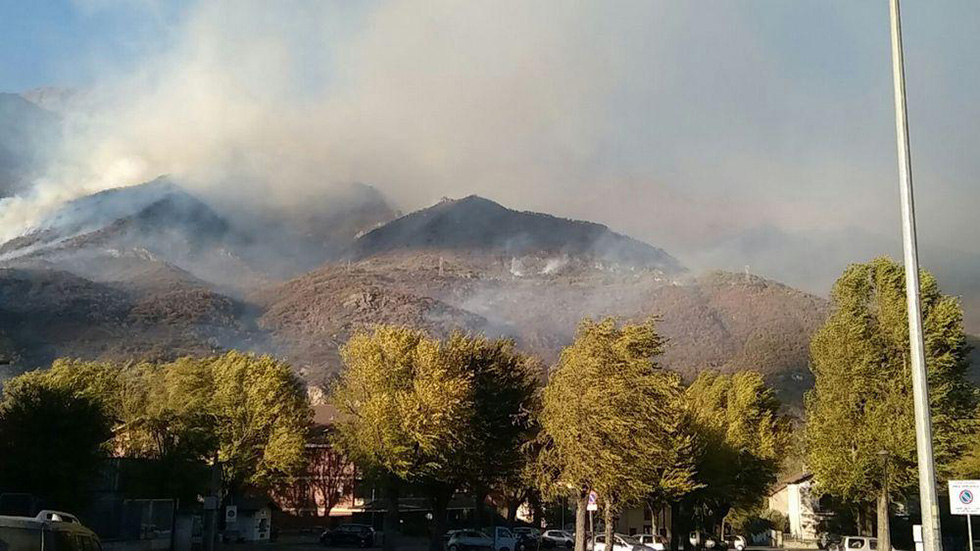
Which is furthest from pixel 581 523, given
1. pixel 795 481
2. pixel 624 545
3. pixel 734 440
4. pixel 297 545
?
pixel 795 481

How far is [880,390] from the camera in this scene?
1761 inches

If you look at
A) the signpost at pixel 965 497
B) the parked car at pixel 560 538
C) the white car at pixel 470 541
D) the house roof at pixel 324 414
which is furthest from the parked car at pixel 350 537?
the signpost at pixel 965 497

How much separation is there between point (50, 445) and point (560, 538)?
42.5 metres

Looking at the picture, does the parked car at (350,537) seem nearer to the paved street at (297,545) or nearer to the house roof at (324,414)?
the paved street at (297,545)

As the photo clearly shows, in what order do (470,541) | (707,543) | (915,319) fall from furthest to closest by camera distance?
(707,543) → (470,541) → (915,319)

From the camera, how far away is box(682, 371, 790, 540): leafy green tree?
183 feet

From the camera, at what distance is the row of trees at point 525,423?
36.5 m

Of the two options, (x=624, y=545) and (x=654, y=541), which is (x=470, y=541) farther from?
(x=654, y=541)

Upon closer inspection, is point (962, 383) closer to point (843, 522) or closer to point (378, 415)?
point (378, 415)

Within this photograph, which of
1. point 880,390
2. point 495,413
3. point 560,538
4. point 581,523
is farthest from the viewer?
point 560,538

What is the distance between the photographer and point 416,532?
79188 millimetres

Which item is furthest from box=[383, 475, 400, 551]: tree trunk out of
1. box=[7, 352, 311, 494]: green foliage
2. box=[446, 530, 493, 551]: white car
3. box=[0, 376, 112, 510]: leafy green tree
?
box=[0, 376, 112, 510]: leafy green tree

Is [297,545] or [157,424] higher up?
[157,424]

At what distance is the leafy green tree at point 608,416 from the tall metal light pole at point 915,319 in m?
21.5
